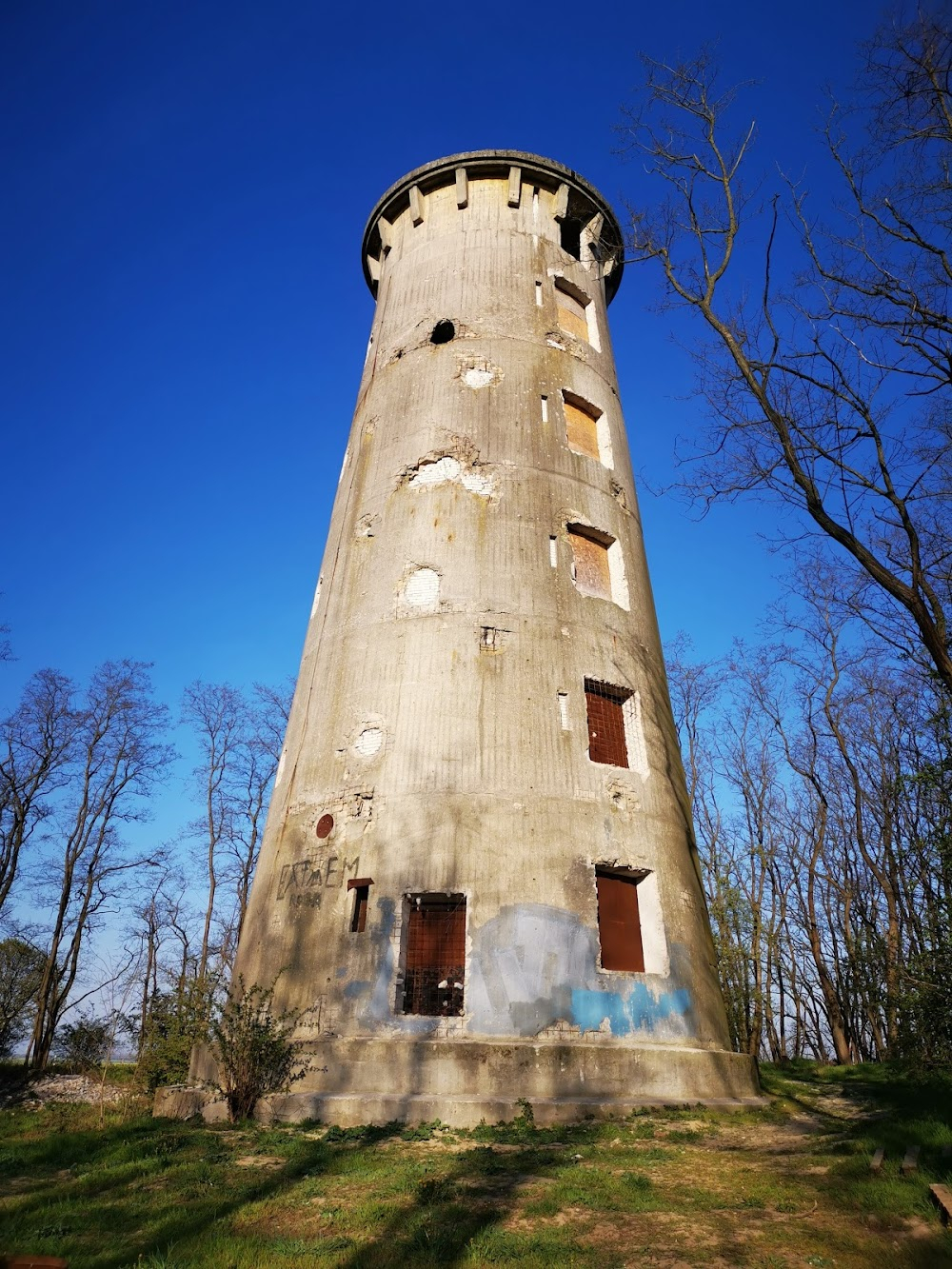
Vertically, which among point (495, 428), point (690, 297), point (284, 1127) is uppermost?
point (495, 428)

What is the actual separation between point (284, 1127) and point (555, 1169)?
3.51 m

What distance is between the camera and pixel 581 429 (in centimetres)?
1580

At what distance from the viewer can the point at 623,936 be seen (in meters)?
11.1

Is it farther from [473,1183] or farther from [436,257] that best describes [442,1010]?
[436,257]

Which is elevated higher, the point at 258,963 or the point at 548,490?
the point at 548,490

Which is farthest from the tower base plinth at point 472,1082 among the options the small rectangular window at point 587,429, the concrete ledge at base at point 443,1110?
the small rectangular window at point 587,429

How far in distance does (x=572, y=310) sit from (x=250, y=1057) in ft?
49.9

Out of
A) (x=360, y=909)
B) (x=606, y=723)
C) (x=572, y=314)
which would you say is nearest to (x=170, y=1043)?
(x=360, y=909)

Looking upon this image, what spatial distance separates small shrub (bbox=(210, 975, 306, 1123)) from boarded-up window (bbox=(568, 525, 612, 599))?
7.94m

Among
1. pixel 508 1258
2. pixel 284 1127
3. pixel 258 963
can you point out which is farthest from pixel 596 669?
pixel 508 1258

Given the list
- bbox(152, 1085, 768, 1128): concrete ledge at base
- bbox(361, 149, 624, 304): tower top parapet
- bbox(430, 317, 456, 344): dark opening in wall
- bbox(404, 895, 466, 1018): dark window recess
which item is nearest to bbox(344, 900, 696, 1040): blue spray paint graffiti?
bbox(404, 895, 466, 1018): dark window recess

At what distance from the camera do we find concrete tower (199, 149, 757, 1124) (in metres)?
9.67

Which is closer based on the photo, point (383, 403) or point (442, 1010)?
point (442, 1010)

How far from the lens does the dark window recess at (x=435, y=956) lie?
1001 cm
